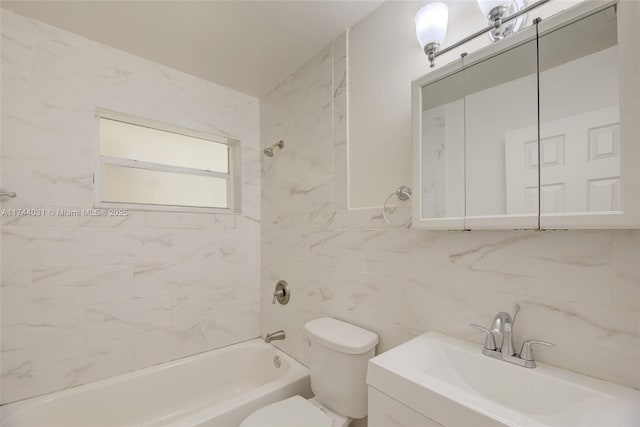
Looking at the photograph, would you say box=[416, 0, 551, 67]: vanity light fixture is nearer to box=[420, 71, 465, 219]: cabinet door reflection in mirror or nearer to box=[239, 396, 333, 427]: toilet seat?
box=[420, 71, 465, 219]: cabinet door reflection in mirror

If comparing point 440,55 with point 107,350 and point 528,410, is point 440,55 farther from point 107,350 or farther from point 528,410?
point 107,350

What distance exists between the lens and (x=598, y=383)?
0.82 metres

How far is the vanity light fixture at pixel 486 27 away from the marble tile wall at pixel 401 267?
597mm

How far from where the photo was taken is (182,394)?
192cm

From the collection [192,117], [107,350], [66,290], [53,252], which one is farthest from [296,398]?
[192,117]

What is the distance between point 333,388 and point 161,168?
71.4 inches

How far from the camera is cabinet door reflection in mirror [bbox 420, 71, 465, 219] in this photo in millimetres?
1099

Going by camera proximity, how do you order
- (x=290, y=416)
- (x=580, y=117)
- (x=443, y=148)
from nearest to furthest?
(x=580, y=117)
(x=443, y=148)
(x=290, y=416)

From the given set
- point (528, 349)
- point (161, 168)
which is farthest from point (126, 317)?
point (528, 349)

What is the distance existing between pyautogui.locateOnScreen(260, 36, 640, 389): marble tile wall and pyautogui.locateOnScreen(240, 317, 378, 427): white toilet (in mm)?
149

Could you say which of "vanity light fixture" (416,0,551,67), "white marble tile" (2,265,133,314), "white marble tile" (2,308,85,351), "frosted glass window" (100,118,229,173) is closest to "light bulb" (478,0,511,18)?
"vanity light fixture" (416,0,551,67)

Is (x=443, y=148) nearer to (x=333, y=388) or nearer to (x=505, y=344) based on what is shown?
(x=505, y=344)

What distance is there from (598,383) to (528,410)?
204 millimetres

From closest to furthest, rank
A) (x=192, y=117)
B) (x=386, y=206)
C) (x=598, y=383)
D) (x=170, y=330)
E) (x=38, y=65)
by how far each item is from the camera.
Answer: (x=598, y=383)
(x=386, y=206)
(x=38, y=65)
(x=170, y=330)
(x=192, y=117)
